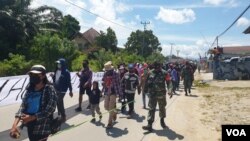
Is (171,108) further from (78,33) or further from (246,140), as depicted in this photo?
(78,33)

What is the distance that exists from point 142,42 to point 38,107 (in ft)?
322

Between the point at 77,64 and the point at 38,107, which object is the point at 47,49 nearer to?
the point at 77,64

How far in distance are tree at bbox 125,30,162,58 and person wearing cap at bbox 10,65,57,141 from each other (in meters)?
98.0

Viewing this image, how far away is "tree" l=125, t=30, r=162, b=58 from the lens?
10788 centimetres

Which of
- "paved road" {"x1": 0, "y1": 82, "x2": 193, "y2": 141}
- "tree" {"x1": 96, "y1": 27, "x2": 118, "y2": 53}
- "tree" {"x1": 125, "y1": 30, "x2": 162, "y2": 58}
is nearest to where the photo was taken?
"paved road" {"x1": 0, "y1": 82, "x2": 193, "y2": 141}

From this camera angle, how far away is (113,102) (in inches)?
443

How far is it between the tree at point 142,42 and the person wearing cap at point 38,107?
9797 cm

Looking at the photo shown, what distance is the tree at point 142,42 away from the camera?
107875 millimetres

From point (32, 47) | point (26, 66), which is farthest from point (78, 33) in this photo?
point (26, 66)

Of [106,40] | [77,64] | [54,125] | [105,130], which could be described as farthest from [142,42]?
[54,125]

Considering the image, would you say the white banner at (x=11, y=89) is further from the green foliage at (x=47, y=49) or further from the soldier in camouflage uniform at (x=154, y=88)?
the green foliage at (x=47, y=49)

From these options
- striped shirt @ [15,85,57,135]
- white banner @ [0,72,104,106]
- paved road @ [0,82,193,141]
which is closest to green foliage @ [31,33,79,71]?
white banner @ [0,72,104,106]

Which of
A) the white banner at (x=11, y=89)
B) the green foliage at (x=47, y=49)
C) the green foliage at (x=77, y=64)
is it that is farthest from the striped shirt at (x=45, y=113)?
the green foliage at (x=77, y=64)

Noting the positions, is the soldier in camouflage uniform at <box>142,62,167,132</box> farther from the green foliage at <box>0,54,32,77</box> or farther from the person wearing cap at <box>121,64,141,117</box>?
the green foliage at <box>0,54,32,77</box>
